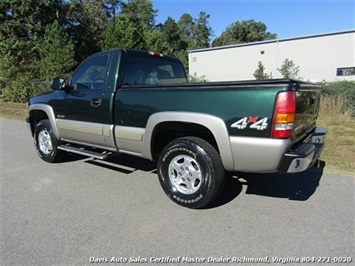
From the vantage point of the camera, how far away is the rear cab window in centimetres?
443

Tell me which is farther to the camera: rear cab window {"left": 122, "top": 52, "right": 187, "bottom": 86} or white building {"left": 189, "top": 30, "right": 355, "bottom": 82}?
white building {"left": 189, "top": 30, "right": 355, "bottom": 82}

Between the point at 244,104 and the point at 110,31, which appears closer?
the point at 244,104

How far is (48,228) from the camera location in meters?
3.14

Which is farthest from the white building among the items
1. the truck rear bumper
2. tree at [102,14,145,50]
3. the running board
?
the running board

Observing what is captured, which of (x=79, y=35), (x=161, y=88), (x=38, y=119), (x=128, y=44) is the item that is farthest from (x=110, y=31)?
(x=161, y=88)

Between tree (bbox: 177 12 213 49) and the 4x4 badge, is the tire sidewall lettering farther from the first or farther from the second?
tree (bbox: 177 12 213 49)

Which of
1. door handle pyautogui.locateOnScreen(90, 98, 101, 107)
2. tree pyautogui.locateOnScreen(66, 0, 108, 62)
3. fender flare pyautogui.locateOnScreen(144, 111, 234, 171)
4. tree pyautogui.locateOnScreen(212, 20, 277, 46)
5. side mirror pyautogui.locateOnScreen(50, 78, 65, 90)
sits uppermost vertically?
tree pyautogui.locateOnScreen(212, 20, 277, 46)

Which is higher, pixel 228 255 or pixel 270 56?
pixel 270 56

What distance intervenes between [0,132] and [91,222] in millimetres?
7612

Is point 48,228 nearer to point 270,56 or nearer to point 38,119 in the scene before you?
point 38,119

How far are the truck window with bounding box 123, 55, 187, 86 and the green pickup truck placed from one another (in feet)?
0.05

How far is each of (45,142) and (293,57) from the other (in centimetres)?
2340

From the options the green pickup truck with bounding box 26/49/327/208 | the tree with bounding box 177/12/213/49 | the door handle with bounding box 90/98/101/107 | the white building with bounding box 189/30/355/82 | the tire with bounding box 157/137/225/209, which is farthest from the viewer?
the tree with bounding box 177/12/213/49

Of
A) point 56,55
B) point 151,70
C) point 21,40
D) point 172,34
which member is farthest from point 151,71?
point 172,34
